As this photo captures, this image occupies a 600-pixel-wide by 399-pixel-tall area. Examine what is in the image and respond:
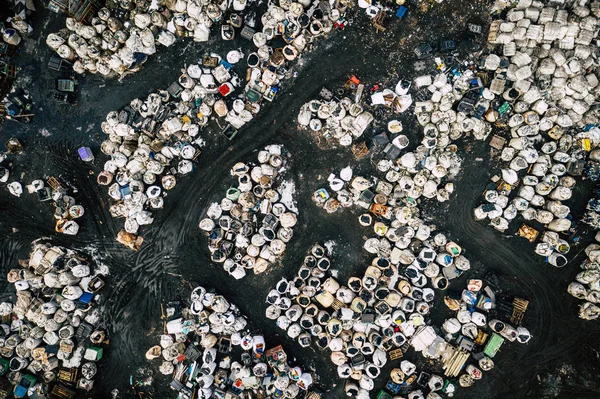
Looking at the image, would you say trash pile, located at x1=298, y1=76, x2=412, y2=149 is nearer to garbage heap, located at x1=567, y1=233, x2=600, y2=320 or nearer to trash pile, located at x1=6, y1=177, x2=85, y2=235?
garbage heap, located at x1=567, y1=233, x2=600, y2=320

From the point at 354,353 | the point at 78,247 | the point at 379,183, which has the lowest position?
the point at 78,247

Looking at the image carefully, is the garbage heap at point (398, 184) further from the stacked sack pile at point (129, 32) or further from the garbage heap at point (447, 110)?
the stacked sack pile at point (129, 32)

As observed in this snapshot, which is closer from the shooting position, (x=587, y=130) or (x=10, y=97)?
(x=587, y=130)

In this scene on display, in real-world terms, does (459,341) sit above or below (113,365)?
above

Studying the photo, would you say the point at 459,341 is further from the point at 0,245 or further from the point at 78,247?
the point at 0,245

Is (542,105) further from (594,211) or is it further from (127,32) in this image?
(127,32)

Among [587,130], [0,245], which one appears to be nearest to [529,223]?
[587,130]

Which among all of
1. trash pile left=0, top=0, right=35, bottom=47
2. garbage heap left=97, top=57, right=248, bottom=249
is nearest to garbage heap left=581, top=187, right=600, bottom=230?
garbage heap left=97, top=57, right=248, bottom=249

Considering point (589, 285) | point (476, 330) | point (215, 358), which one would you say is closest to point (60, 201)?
point (215, 358)
